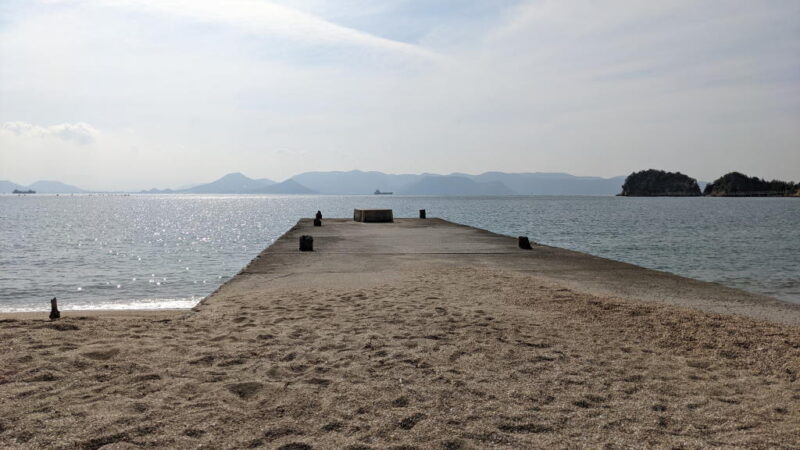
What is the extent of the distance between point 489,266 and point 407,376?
810 centimetres

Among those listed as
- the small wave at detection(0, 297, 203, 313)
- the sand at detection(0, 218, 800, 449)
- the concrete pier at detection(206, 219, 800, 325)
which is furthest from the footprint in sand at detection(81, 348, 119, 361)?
the small wave at detection(0, 297, 203, 313)

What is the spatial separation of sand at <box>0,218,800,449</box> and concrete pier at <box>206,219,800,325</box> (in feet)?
2.91

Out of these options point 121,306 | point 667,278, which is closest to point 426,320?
point 667,278

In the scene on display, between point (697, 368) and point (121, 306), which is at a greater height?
point (697, 368)

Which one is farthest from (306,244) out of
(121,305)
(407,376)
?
(407,376)

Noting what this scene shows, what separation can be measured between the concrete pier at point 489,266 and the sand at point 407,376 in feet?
2.91

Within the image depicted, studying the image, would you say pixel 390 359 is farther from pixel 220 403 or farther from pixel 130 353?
pixel 130 353

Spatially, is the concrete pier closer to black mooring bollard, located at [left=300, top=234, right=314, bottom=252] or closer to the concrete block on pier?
black mooring bollard, located at [left=300, top=234, right=314, bottom=252]

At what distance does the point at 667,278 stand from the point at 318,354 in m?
9.16

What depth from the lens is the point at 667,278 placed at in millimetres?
11344

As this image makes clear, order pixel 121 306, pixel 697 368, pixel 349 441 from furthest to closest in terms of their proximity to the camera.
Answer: pixel 121 306 < pixel 697 368 < pixel 349 441

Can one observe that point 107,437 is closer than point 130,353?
Yes

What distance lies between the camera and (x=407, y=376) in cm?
485

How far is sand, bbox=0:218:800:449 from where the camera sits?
3.70 metres
